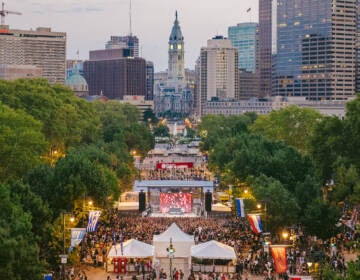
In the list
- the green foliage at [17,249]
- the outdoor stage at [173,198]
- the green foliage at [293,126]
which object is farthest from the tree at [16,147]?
the green foliage at [293,126]

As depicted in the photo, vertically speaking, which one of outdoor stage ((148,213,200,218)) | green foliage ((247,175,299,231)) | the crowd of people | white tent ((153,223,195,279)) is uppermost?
green foliage ((247,175,299,231))

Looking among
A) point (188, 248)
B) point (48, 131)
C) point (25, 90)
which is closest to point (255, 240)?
point (188, 248)

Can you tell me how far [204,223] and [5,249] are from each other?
3672cm

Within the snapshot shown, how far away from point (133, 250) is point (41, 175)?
10.1m

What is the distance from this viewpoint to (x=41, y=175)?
60.4 m

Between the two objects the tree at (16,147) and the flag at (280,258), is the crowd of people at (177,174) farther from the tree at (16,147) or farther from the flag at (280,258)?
the flag at (280,258)

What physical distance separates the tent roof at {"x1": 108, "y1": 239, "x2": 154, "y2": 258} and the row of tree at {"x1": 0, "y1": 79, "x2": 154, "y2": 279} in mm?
4077

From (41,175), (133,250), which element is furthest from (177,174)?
(133,250)

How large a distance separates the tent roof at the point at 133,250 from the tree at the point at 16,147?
18604mm

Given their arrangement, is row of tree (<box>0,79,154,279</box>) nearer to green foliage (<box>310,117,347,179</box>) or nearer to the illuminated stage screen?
the illuminated stage screen

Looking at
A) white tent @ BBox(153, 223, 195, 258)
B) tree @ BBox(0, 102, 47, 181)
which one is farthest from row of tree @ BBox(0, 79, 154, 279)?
white tent @ BBox(153, 223, 195, 258)

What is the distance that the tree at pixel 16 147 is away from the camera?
7125 cm

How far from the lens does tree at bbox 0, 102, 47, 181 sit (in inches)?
2805

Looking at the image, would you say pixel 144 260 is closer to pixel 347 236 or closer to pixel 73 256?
pixel 73 256
